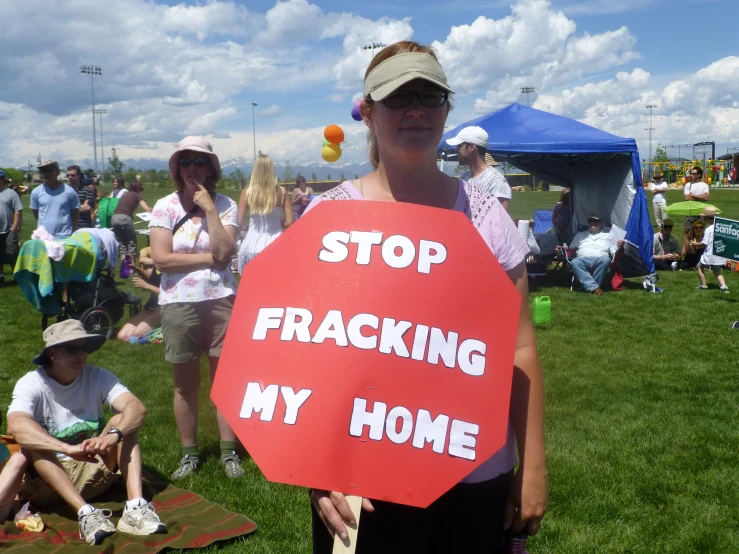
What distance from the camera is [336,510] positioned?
1.62m

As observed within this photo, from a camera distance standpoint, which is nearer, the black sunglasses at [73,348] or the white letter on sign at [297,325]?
the white letter on sign at [297,325]

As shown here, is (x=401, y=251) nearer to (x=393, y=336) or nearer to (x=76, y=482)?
(x=393, y=336)

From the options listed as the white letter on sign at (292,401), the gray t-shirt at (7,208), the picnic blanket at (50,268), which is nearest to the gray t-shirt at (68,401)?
the white letter on sign at (292,401)

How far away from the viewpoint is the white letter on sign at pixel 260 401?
1551mm

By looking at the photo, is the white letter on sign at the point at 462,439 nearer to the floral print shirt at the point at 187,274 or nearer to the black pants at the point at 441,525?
the black pants at the point at 441,525

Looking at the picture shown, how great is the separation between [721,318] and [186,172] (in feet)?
26.1

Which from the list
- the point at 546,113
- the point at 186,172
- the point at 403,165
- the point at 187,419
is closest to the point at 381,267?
the point at 403,165

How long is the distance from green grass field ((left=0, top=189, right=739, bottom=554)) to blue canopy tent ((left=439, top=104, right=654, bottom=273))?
361cm

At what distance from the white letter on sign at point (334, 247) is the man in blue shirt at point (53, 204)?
9885mm

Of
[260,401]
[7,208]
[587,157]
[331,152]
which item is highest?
[331,152]

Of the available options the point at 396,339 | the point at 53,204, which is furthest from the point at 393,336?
the point at 53,204

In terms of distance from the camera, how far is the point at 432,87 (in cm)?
174

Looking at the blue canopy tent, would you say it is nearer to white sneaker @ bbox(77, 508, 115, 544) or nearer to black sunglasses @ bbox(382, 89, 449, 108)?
white sneaker @ bbox(77, 508, 115, 544)

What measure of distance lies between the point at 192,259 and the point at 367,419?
303 cm
